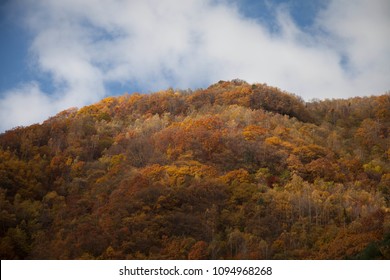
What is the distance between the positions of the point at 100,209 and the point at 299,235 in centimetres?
2250

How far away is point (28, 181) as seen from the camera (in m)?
68.8

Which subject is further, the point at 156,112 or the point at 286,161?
the point at 156,112

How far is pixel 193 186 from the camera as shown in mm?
61219

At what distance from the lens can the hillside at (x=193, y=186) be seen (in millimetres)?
49156

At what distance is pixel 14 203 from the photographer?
60.9m

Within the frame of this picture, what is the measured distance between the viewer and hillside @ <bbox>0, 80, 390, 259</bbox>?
49156mm

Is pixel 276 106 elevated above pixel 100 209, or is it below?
above
